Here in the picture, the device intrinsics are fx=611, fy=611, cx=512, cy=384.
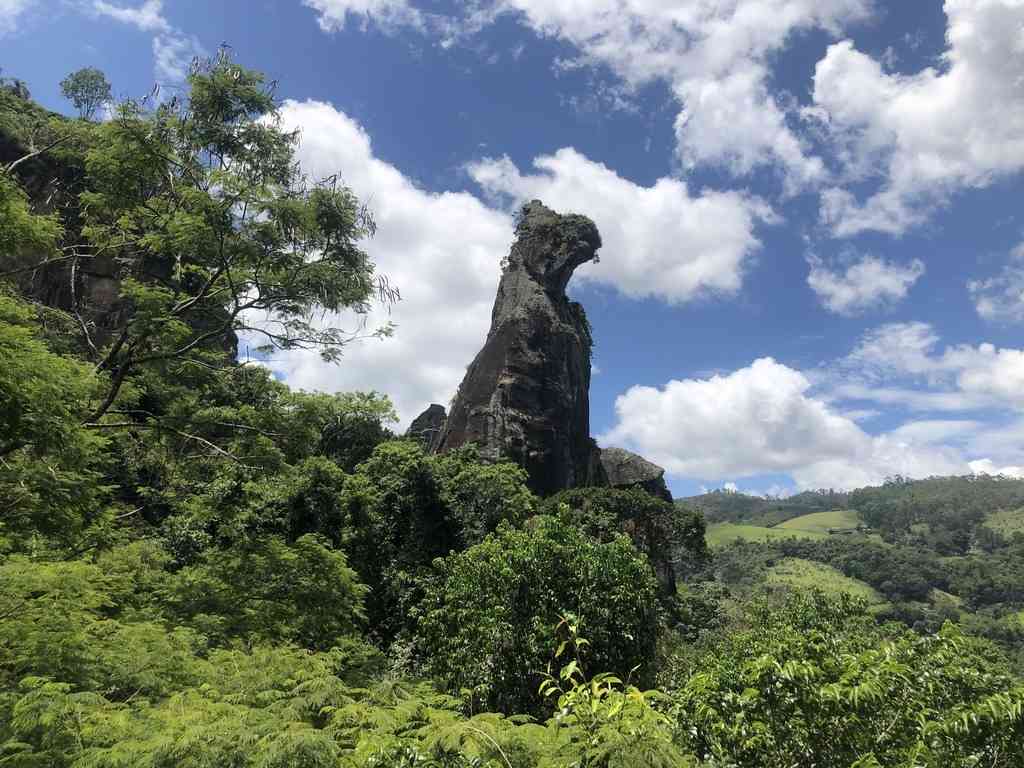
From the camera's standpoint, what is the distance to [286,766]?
441cm

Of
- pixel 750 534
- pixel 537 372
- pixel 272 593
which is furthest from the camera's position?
pixel 750 534

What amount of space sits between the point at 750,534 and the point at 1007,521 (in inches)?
2735

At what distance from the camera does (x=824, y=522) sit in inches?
7205

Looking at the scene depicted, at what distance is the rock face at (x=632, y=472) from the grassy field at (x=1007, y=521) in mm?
147187

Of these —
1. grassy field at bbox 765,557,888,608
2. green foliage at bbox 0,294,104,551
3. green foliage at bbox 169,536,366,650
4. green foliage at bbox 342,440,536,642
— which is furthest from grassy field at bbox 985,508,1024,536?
green foliage at bbox 0,294,104,551

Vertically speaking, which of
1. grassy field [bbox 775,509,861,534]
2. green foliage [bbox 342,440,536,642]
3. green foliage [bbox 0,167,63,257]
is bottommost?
green foliage [bbox 342,440,536,642]

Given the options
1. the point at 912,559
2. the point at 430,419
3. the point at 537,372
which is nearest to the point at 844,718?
the point at 537,372

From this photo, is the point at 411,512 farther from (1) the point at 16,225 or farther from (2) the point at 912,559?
(2) the point at 912,559

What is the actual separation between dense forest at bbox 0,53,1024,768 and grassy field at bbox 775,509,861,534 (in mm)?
173629

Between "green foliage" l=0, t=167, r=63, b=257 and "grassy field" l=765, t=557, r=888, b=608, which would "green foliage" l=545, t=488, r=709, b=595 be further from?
"grassy field" l=765, t=557, r=888, b=608

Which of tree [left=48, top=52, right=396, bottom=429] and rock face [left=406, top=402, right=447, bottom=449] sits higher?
rock face [left=406, top=402, right=447, bottom=449]

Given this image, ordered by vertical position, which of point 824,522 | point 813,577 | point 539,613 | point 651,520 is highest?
point 824,522

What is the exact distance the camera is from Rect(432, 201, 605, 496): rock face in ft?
120

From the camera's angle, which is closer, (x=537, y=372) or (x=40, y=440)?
(x=40, y=440)
